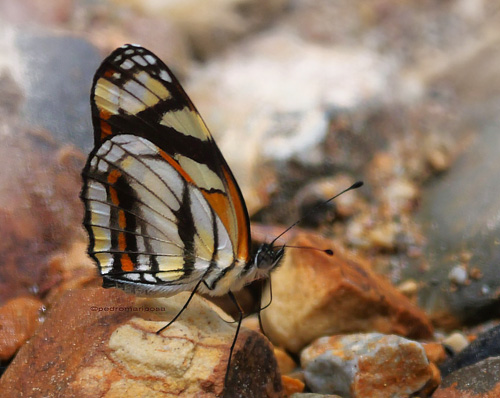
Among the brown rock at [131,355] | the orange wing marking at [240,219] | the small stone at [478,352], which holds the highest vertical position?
the orange wing marking at [240,219]

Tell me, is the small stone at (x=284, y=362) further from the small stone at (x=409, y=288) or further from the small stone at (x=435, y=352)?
the small stone at (x=409, y=288)

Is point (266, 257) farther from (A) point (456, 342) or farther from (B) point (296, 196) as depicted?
(B) point (296, 196)

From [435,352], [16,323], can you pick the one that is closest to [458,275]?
[435,352]

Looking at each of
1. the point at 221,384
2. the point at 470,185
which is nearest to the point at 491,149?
the point at 470,185

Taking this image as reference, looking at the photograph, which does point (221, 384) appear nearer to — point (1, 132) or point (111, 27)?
point (1, 132)

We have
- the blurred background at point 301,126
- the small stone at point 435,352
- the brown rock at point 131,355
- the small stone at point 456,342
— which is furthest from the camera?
the blurred background at point 301,126

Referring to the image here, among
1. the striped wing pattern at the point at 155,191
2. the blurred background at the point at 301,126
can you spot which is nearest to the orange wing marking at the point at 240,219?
the striped wing pattern at the point at 155,191

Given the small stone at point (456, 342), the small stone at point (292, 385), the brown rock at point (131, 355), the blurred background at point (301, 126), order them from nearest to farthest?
the brown rock at point (131, 355)
the small stone at point (292, 385)
the small stone at point (456, 342)
the blurred background at point (301, 126)
